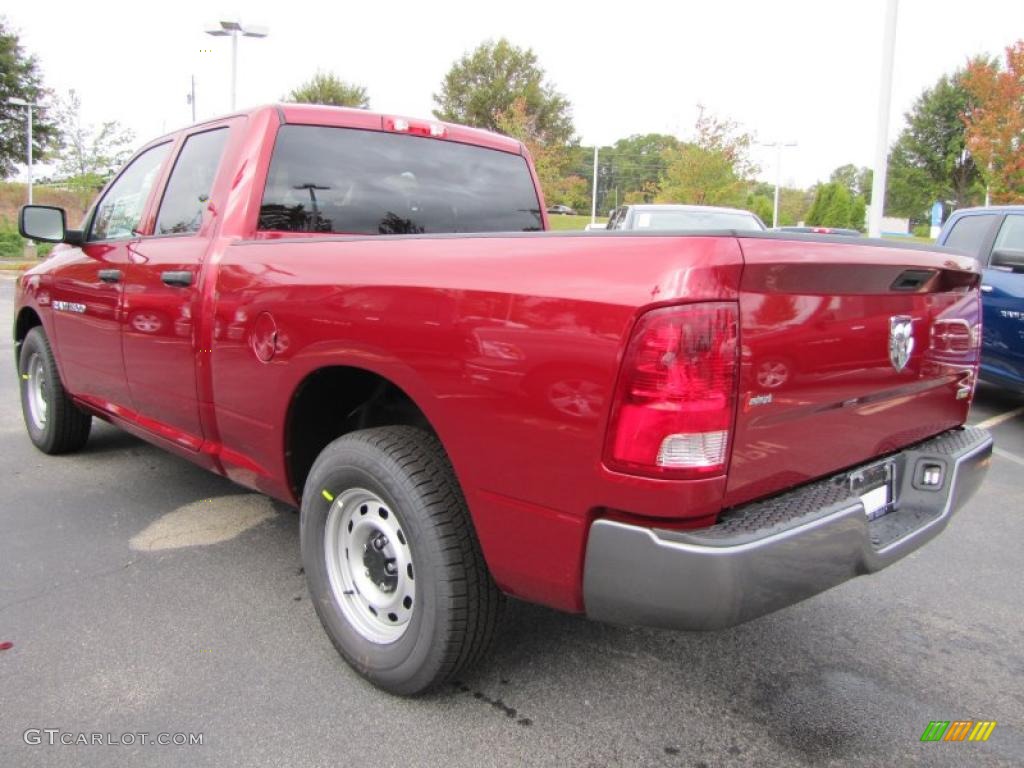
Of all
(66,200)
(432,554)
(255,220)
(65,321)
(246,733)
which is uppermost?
(66,200)

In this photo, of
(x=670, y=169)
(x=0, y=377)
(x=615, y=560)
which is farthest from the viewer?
(x=670, y=169)

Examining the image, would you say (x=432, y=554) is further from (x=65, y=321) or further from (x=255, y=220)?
(x=65, y=321)

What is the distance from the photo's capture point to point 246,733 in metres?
2.31

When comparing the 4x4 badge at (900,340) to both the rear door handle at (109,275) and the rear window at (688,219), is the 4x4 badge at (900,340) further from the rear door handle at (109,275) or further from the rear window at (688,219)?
the rear window at (688,219)

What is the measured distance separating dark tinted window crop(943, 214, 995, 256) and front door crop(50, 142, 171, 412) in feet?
22.1

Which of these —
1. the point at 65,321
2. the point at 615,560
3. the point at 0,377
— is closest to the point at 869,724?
the point at 615,560

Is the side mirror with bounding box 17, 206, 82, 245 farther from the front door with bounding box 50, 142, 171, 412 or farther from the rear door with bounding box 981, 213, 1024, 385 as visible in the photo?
the rear door with bounding box 981, 213, 1024, 385

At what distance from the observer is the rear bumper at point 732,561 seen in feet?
5.89

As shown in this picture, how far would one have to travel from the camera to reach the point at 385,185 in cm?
359

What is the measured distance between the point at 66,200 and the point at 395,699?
40453 millimetres

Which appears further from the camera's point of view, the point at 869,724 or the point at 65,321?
the point at 65,321

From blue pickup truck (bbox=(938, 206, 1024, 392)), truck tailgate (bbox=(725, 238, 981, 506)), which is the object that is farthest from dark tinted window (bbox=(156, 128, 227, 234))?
blue pickup truck (bbox=(938, 206, 1024, 392))

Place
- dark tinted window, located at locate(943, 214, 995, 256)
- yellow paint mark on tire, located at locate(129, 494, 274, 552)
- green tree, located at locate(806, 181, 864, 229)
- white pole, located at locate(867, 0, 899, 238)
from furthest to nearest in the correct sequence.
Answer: green tree, located at locate(806, 181, 864, 229), white pole, located at locate(867, 0, 899, 238), dark tinted window, located at locate(943, 214, 995, 256), yellow paint mark on tire, located at locate(129, 494, 274, 552)

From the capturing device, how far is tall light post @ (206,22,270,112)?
53.6 ft
